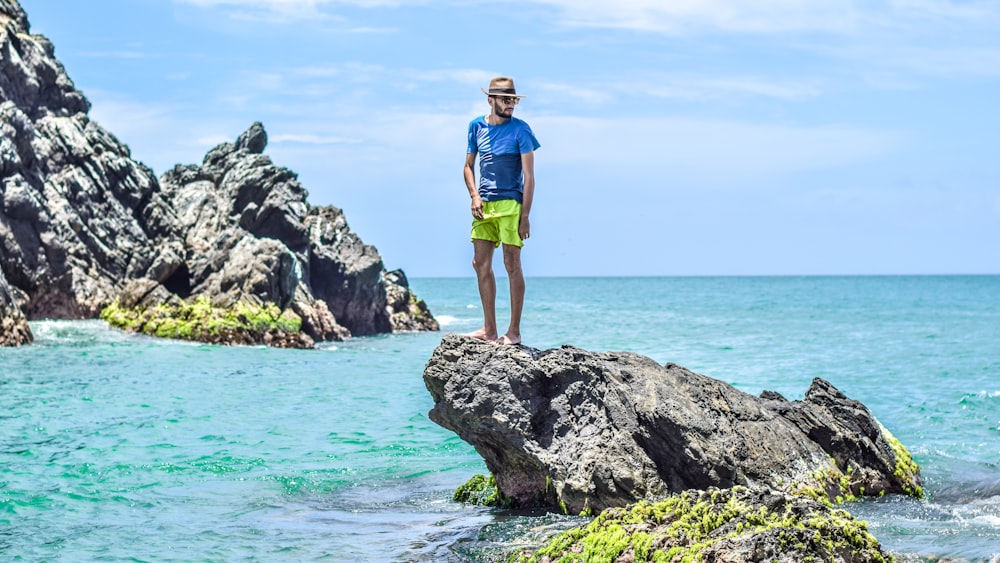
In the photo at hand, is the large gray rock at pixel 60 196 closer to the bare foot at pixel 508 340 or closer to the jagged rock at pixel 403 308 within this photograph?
the jagged rock at pixel 403 308

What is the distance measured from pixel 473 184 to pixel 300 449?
24.7 ft

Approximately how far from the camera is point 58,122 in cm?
4216

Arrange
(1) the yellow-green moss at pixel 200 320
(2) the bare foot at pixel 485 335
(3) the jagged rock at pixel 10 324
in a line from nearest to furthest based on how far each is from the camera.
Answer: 1. (2) the bare foot at pixel 485 335
2. (3) the jagged rock at pixel 10 324
3. (1) the yellow-green moss at pixel 200 320

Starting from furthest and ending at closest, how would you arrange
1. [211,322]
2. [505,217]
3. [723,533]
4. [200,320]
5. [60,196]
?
[60,196] < [200,320] < [211,322] < [505,217] < [723,533]

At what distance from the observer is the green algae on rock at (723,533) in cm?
673

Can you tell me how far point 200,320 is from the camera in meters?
36.7

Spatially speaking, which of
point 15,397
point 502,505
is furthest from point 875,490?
point 15,397

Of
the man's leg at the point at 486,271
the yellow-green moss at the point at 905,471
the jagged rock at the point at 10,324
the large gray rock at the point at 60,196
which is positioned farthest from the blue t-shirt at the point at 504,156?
the large gray rock at the point at 60,196

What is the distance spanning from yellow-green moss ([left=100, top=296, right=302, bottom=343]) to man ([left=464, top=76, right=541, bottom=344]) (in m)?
27.7

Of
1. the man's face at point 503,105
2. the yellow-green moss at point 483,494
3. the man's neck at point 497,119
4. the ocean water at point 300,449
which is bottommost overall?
the ocean water at point 300,449

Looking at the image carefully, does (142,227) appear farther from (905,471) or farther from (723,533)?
(723,533)

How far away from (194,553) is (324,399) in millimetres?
12839

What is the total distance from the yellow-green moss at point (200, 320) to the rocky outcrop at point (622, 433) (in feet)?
89.0

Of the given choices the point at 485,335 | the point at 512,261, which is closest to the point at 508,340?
the point at 485,335
